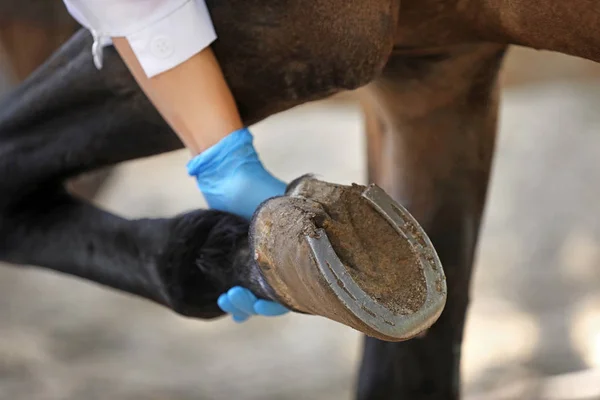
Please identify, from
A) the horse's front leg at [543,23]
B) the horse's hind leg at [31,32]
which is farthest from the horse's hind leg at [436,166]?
the horse's hind leg at [31,32]

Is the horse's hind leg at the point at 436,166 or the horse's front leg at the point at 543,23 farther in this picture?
the horse's hind leg at the point at 436,166

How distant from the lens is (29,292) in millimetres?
1337

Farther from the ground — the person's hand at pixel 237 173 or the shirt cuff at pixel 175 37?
the shirt cuff at pixel 175 37

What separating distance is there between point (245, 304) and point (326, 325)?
2.29 feet

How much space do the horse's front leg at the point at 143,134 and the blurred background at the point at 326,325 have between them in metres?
0.46

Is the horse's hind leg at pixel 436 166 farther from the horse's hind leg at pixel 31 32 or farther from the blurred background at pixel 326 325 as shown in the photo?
the horse's hind leg at pixel 31 32

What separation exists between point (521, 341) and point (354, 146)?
0.69 m

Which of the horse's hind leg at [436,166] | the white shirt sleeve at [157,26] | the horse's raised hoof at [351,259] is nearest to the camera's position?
the horse's raised hoof at [351,259]

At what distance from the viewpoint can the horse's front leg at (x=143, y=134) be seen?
1.63 ft

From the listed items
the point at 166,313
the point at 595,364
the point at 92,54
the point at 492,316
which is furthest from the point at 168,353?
the point at 92,54

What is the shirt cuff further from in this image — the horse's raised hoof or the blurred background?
the blurred background

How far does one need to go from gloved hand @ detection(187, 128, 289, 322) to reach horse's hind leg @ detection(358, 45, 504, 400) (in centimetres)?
15

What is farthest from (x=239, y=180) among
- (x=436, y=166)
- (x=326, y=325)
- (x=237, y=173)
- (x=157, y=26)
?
(x=326, y=325)

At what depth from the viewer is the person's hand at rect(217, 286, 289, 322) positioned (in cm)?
51
